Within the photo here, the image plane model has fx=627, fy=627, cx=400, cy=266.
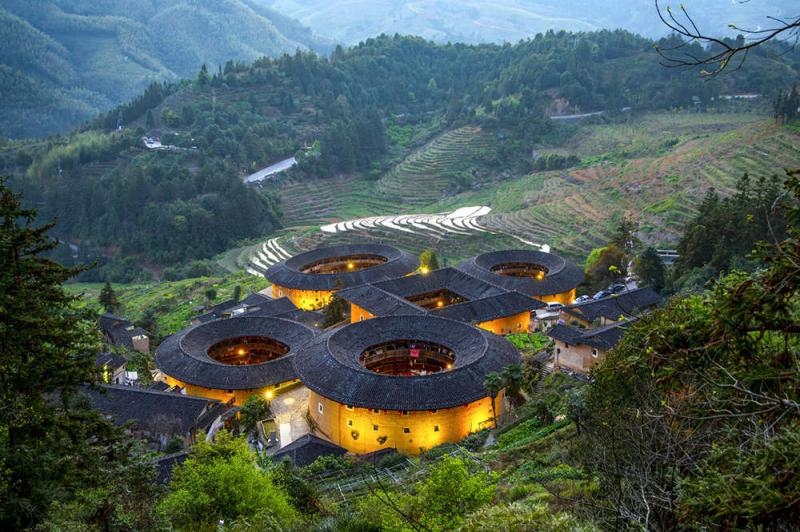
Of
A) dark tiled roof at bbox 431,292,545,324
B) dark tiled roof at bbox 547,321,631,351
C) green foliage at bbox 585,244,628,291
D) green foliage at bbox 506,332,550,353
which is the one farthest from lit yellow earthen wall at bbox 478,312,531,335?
green foliage at bbox 585,244,628,291

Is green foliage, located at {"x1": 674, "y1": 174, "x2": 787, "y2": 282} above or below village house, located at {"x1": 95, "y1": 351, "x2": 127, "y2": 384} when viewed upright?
above

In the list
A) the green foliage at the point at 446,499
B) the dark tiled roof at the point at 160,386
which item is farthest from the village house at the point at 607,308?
the green foliage at the point at 446,499

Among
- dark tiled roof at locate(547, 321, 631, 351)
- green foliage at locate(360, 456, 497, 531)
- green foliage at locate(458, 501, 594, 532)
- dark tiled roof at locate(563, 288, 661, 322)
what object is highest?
green foliage at locate(458, 501, 594, 532)

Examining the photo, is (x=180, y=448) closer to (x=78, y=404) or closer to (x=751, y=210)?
(x=78, y=404)

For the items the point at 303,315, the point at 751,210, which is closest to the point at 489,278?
the point at 303,315

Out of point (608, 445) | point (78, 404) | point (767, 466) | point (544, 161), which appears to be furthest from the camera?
point (544, 161)

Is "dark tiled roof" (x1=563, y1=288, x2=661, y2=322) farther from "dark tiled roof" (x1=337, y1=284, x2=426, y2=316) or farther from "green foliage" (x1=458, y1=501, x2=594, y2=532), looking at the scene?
"green foliage" (x1=458, y1=501, x2=594, y2=532)
